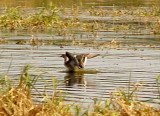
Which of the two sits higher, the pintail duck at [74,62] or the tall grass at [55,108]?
the tall grass at [55,108]

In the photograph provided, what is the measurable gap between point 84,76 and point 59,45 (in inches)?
191

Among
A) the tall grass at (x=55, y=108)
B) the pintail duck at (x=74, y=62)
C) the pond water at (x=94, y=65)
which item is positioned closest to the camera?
the tall grass at (x=55, y=108)

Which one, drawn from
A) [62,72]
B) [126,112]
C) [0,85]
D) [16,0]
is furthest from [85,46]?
[16,0]

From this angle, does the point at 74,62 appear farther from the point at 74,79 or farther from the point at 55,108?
the point at 55,108

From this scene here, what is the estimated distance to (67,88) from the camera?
11.1 m

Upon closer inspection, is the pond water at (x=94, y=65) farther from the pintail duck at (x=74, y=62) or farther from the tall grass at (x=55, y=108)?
the tall grass at (x=55, y=108)

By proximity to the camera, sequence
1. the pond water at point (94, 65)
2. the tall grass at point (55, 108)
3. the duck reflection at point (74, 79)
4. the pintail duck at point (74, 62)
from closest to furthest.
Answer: the tall grass at point (55, 108) → the pond water at point (94, 65) → the duck reflection at point (74, 79) → the pintail duck at point (74, 62)

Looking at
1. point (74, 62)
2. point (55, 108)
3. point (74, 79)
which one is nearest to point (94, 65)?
point (74, 62)

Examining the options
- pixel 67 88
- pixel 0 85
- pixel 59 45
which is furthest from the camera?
pixel 59 45

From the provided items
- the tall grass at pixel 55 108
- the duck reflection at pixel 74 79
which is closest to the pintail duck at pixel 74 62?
the duck reflection at pixel 74 79

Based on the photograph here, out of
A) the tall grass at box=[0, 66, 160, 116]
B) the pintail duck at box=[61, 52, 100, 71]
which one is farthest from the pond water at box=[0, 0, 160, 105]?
the tall grass at box=[0, 66, 160, 116]

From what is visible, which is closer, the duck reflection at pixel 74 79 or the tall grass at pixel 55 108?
the tall grass at pixel 55 108

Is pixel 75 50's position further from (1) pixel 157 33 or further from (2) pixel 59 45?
(1) pixel 157 33

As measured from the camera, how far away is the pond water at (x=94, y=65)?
10.6 meters
